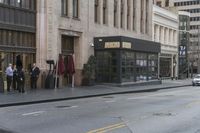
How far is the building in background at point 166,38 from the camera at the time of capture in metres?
68.9

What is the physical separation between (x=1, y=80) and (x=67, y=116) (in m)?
14.3

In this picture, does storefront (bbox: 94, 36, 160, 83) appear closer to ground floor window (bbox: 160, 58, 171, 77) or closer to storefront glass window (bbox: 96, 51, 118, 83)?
storefront glass window (bbox: 96, 51, 118, 83)

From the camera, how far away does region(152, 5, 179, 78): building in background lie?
68.9m

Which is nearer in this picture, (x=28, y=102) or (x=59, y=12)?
(x=28, y=102)

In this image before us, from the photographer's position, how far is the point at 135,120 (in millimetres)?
15844

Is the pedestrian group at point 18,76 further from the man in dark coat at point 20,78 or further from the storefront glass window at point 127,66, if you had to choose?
the storefront glass window at point 127,66

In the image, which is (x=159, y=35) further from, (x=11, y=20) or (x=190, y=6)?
(x=190, y=6)

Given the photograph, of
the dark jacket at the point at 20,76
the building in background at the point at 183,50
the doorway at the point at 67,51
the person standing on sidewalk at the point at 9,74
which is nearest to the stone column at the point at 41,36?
the doorway at the point at 67,51

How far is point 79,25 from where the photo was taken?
134 feet

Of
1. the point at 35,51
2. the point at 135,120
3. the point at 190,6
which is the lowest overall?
the point at 135,120

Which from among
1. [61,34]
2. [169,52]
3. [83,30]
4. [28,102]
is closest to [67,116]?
[28,102]

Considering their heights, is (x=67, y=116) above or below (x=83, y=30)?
below

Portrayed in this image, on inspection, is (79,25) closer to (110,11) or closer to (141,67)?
(110,11)

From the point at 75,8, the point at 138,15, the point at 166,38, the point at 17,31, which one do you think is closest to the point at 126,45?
the point at 75,8
